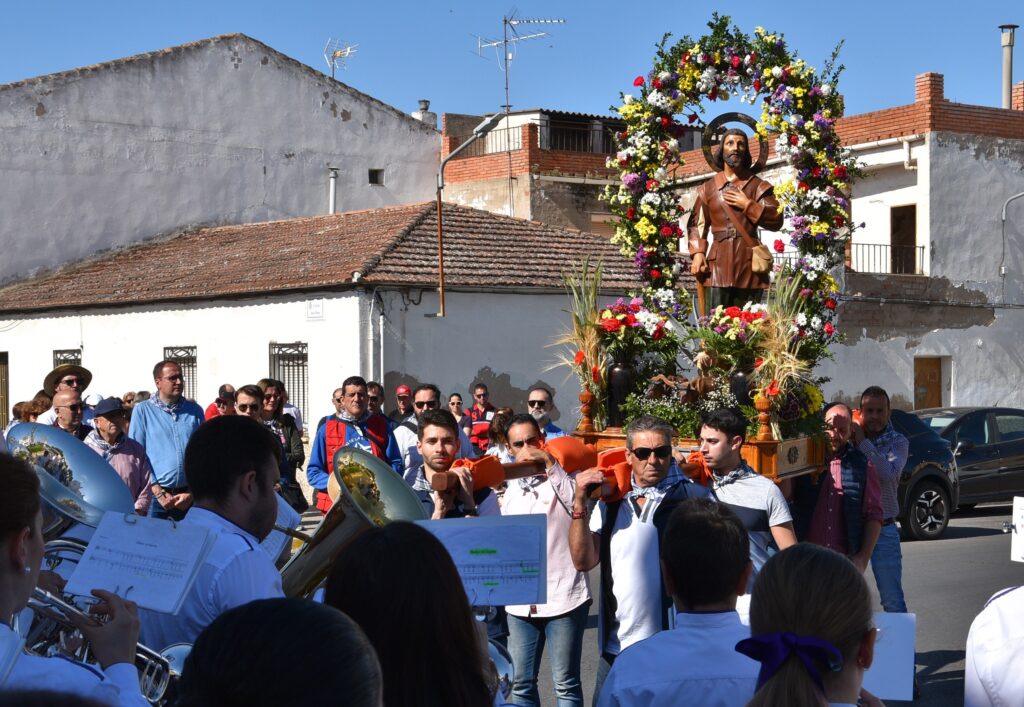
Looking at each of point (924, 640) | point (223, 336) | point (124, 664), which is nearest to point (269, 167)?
point (223, 336)

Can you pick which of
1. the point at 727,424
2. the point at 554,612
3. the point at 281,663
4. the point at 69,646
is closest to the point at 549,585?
the point at 554,612

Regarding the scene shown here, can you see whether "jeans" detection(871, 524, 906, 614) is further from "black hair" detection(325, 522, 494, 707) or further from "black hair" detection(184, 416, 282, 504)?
"black hair" detection(325, 522, 494, 707)

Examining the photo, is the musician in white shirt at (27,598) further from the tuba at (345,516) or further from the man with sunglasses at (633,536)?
the man with sunglasses at (633,536)

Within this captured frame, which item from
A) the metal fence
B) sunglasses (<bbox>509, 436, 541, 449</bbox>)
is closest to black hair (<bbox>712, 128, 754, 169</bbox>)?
sunglasses (<bbox>509, 436, 541, 449</bbox>)

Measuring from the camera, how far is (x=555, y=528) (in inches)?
234

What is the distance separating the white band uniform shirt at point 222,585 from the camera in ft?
11.3

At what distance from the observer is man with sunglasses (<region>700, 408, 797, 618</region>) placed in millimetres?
5746

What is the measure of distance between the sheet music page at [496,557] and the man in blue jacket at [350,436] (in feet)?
16.4

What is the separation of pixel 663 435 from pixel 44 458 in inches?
99.4

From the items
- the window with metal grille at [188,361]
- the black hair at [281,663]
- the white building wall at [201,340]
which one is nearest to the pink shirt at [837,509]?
the black hair at [281,663]

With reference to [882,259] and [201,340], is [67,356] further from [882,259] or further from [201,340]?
[882,259]

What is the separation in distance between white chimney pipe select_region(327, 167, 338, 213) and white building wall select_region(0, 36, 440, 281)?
0.12m

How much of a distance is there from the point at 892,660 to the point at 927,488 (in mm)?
11917

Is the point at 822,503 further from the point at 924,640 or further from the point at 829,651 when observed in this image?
the point at 829,651
